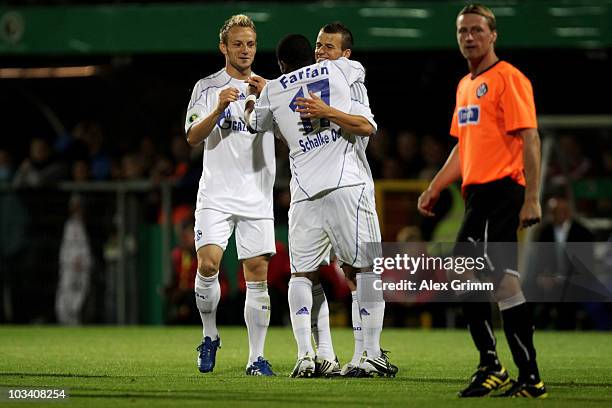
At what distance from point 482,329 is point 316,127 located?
6.60ft

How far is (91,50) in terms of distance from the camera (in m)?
17.6

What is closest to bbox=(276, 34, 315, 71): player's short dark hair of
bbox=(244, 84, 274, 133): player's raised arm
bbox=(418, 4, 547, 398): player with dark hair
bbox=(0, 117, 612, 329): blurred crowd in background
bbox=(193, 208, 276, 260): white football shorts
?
bbox=(244, 84, 274, 133): player's raised arm

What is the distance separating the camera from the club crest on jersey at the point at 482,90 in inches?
280

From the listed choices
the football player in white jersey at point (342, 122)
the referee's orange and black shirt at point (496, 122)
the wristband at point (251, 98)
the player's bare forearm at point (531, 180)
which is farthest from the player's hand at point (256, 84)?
the player's bare forearm at point (531, 180)

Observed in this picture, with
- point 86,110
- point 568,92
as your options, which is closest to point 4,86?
point 86,110

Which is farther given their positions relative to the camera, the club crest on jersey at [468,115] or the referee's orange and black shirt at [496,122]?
the club crest on jersey at [468,115]

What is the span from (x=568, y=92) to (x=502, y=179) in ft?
44.2

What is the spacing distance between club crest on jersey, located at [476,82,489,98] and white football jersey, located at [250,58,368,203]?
1397mm

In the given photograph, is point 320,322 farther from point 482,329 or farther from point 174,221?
A: point 174,221

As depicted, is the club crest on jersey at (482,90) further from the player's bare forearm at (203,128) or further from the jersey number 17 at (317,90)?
the player's bare forearm at (203,128)

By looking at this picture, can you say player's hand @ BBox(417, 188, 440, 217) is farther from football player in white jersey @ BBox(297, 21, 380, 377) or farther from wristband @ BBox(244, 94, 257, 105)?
wristband @ BBox(244, 94, 257, 105)

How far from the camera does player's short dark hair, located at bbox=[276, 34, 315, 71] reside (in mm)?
8508

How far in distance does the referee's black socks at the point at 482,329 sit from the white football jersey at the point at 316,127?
61.5 inches

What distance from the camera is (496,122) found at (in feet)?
23.3
